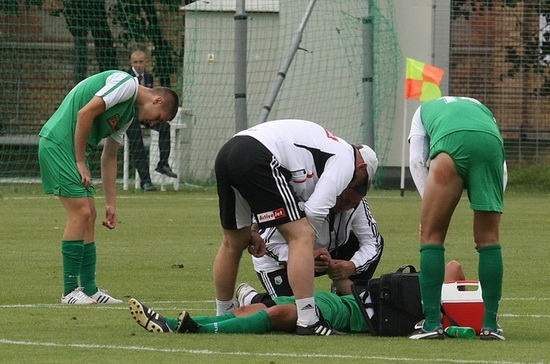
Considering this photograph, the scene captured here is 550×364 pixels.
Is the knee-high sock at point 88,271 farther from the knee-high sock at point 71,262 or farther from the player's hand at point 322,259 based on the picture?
the player's hand at point 322,259

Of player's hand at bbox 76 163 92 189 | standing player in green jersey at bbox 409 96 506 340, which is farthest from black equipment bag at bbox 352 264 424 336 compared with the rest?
player's hand at bbox 76 163 92 189

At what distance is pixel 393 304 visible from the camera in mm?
7781

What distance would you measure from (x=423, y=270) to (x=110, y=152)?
11.0ft

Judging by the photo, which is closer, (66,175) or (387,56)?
(66,175)

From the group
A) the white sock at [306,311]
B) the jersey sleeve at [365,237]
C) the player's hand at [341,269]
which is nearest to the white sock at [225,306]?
the player's hand at [341,269]

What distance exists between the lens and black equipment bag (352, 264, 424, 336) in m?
7.79

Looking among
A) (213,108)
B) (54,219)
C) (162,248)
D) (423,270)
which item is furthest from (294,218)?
(213,108)

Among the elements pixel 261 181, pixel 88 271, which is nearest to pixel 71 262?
pixel 88 271

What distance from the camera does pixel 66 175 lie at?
378 inches

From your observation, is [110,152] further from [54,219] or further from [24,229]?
[54,219]

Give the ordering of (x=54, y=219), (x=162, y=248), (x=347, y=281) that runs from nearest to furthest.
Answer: (x=347, y=281) → (x=162, y=248) → (x=54, y=219)

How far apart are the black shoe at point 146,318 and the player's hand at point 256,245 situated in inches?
34.7

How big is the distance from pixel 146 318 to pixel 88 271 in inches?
90.0

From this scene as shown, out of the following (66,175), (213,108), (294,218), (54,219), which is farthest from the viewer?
(213,108)
